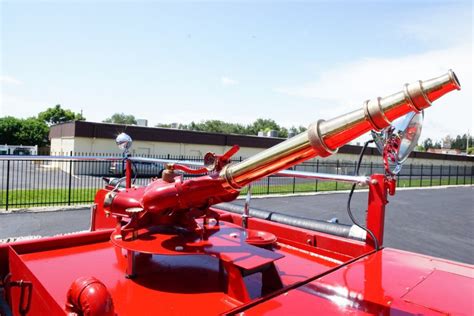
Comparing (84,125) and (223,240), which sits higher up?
(84,125)

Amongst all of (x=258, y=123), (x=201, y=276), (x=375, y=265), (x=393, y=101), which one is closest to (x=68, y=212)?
(x=201, y=276)

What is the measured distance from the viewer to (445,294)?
1516 mm

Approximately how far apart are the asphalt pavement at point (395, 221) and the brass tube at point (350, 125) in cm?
696

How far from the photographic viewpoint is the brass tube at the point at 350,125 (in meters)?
1.08

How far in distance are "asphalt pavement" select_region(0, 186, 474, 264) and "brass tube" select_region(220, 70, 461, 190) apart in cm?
696

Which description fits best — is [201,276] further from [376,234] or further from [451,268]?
[451,268]

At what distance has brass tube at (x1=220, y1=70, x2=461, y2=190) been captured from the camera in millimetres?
1078

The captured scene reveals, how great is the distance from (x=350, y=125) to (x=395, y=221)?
10516 mm

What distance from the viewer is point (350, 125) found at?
1.20 m

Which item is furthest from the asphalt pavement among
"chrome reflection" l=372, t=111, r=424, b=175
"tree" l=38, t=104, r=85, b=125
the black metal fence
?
"tree" l=38, t=104, r=85, b=125

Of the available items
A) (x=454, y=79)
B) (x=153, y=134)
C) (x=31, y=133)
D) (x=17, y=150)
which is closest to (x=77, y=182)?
(x=153, y=134)

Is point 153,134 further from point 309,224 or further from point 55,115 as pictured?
point 55,115

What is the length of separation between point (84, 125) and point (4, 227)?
19.5 meters

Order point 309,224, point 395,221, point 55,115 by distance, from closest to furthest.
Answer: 1. point 309,224
2. point 395,221
3. point 55,115
